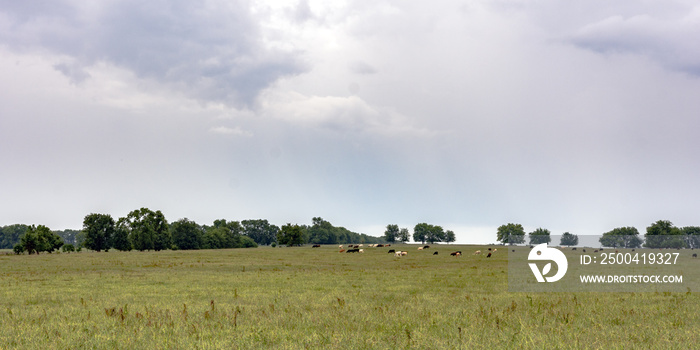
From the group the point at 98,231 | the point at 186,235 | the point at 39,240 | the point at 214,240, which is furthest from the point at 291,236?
the point at 39,240

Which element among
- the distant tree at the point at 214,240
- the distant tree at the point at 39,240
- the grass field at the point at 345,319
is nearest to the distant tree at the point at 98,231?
the distant tree at the point at 39,240

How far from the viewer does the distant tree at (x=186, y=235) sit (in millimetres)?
167875

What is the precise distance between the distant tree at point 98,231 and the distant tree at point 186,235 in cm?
2690

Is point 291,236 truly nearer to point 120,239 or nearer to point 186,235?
point 186,235

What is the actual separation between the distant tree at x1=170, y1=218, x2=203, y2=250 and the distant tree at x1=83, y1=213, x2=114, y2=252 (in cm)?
2690

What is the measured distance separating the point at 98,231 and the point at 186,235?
34.2m

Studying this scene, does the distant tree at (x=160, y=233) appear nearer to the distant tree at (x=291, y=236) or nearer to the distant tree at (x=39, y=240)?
the distant tree at (x=39, y=240)

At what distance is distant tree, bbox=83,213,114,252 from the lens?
138500mm

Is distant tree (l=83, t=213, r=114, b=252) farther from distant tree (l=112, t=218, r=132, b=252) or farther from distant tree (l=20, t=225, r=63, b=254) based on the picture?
distant tree (l=20, t=225, r=63, b=254)

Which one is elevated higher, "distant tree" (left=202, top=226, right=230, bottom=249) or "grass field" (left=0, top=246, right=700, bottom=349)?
"grass field" (left=0, top=246, right=700, bottom=349)

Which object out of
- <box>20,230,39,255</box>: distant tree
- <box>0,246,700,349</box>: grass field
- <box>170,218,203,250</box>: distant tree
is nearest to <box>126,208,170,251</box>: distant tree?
<box>170,218,203,250</box>: distant tree

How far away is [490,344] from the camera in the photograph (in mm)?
12953

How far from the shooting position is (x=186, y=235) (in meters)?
169

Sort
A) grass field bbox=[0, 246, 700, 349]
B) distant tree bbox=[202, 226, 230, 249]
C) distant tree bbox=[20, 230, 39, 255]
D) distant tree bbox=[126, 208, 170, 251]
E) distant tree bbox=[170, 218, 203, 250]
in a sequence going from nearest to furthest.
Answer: grass field bbox=[0, 246, 700, 349], distant tree bbox=[20, 230, 39, 255], distant tree bbox=[126, 208, 170, 251], distant tree bbox=[170, 218, 203, 250], distant tree bbox=[202, 226, 230, 249]
